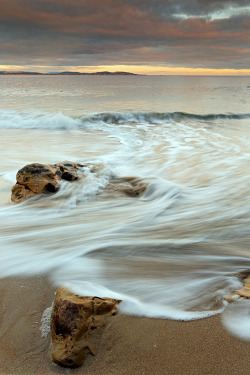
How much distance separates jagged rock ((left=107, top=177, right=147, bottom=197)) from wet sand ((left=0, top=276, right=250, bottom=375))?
8.99ft

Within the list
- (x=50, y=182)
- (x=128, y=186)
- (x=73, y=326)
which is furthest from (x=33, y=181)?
(x=73, y=326)

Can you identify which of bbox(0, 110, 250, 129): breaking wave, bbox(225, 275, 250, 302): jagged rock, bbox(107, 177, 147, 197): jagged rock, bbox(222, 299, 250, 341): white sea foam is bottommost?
bbox(107, 177, 147, 197): jagged rock

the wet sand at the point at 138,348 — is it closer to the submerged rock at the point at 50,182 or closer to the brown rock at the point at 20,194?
the brown rock at the point at 20,194

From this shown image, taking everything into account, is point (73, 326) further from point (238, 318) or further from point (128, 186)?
point (128, 186)

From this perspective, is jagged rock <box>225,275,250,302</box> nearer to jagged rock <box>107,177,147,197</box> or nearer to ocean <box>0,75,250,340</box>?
ocean <box>0,75,250,340</box>

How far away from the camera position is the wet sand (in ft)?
5.03

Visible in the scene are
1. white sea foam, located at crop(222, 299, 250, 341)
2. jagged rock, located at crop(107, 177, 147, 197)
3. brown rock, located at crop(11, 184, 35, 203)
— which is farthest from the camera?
jagged rock, located at crop(107, 177, 147, 197)

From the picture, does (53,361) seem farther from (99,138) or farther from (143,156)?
(99,138)

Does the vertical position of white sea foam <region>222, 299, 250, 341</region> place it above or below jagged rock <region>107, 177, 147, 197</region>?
above

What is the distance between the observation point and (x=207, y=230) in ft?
10.5

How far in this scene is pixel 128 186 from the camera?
4770 millimetres

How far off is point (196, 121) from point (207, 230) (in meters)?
11.5

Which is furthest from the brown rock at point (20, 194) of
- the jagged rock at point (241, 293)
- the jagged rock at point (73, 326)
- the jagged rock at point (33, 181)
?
the jagged rock at point (241, 293)

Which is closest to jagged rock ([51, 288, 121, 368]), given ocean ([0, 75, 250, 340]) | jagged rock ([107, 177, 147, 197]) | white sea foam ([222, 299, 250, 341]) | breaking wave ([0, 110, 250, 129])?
ocean ([0, 75, 250, 340])
